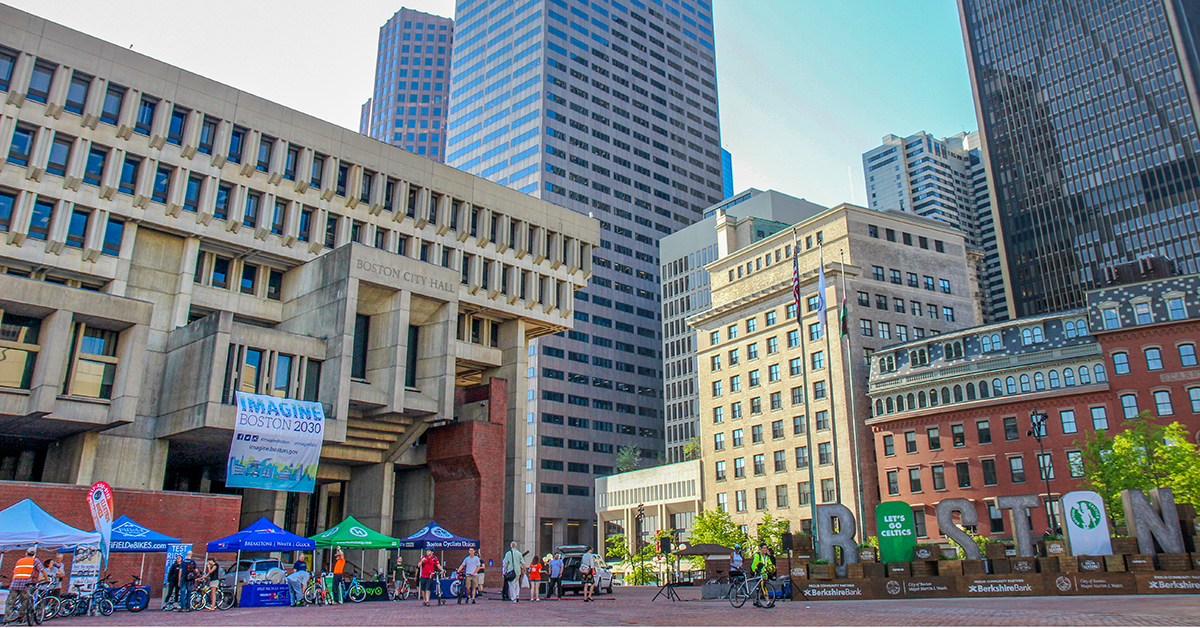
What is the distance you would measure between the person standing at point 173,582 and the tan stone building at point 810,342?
55927mm

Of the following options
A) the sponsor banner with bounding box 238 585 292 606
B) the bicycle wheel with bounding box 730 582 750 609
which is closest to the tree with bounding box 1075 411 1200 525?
the bicycle wheel with bounding box 730 582 750 609

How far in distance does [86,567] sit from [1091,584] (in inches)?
1308

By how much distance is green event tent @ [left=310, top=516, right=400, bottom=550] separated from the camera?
37188 millimetres

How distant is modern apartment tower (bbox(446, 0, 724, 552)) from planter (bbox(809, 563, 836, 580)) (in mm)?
88703

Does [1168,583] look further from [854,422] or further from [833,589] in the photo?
[854,422]

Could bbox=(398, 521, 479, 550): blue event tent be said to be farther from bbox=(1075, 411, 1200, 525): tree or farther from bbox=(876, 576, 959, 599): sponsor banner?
bbox=(1075, 411, 1200, 525): tree

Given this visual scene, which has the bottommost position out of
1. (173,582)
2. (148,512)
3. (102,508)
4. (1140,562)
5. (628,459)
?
(173,582)

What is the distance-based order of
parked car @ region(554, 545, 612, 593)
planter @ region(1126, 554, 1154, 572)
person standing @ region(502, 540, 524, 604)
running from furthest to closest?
parked car @ region(554, 545, 612, 593), person standing @ region(502, 540, 524, 604), planter @ region(1126, 554, 1154, 572)

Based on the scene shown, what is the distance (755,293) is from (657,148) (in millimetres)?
78888

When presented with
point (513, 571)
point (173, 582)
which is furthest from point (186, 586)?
point (513, 571)

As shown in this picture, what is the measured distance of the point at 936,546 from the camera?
3322cm

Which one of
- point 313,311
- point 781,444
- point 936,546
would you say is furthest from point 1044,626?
point 781,444

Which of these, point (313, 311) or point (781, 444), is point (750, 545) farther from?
point (313, 311)

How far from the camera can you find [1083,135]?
14250 centimetres
